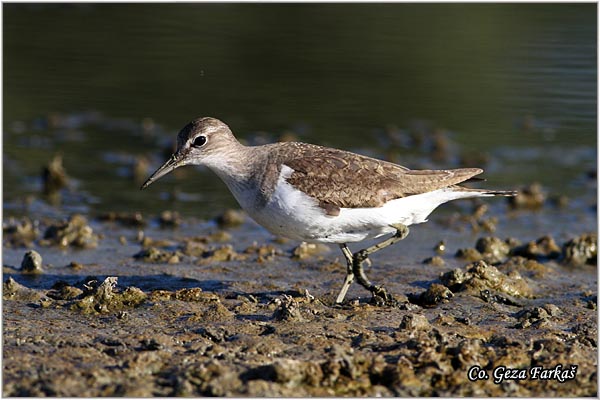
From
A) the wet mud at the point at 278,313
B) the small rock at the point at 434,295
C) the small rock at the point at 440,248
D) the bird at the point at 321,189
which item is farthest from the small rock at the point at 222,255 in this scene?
the small rock at the point at 440,248

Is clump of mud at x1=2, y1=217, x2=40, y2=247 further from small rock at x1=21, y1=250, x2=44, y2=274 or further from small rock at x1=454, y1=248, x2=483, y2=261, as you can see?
small rock at x1=454, y1=248, x2=483, y2=261

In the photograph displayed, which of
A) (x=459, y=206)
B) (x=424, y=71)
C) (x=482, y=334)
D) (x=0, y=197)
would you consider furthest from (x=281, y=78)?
(x=482, y=334)

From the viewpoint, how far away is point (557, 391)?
5.84 metres

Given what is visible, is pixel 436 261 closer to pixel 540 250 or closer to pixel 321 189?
pixel 540 250

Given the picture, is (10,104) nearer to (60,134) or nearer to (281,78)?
(60,134)

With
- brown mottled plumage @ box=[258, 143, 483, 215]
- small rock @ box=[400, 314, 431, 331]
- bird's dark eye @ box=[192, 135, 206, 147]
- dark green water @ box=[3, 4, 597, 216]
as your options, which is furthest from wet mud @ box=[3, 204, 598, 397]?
dark green water @ box=[3, 4, 597, 216]

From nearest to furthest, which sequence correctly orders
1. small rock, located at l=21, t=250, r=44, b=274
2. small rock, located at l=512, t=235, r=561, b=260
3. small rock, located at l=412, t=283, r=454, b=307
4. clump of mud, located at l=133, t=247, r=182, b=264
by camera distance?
small rock, located at l=412, t=283, r=454, b=307 → small rock, located at l=21, t=250, r=44, b=274 → clump of mud, located at l=133, t=247, r=182, b=264 → small rock, located at l=512, t=235, r=561, b=260

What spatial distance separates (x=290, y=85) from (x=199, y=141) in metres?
7.87

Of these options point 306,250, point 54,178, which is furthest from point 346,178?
point 54,178

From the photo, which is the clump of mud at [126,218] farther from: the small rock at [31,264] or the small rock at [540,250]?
the small rock at [540,250]

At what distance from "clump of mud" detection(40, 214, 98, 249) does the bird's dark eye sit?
241 cm

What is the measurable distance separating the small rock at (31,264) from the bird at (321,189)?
162cm

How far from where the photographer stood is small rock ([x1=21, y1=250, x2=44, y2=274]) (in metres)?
8.86

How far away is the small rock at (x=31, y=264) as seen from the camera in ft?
29.1
